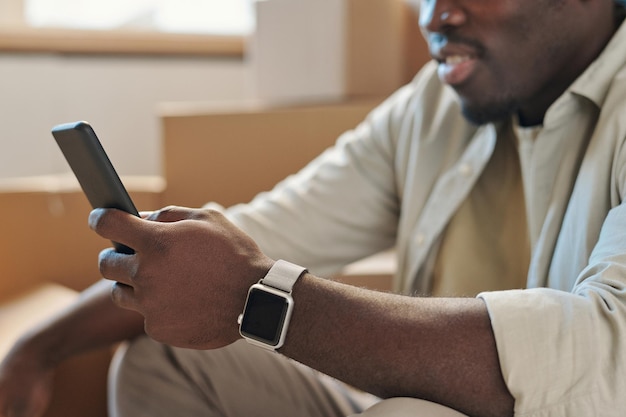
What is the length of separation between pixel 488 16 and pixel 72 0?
1.65 metres

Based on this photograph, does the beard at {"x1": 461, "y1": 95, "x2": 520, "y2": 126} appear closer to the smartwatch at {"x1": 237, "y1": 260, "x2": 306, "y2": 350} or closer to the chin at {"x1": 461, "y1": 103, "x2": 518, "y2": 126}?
the chin at {"x1": 461, "y1": 103, "x2": 518, "y2": 126}

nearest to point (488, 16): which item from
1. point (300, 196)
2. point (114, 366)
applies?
point (300, 196)

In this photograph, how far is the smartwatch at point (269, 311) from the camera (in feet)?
2.27

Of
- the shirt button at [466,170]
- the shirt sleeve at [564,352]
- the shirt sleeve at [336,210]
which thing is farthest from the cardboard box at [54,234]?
the shirt sleeve at [564,352]

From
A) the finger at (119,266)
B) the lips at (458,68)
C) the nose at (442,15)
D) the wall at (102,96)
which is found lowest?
the wall at (102,96)

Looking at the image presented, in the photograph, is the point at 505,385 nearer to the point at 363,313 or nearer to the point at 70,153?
the point at 363,313

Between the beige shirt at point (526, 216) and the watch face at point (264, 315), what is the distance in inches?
7.0

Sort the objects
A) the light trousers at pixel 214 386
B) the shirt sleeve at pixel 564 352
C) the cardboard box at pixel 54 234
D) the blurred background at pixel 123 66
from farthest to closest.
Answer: the blurred background at pixel 123 66, the cardboard box at pixel 54 234, the light trousers at pixel 214 386, the shirt sleeve at pixel 564 352

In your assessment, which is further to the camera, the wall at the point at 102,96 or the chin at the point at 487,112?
the wall at the point at 102,96

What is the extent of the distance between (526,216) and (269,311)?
45 centimetres

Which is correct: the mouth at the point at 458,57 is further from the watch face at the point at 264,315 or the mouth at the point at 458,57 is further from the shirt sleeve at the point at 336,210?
the watch face at the point at 264,315

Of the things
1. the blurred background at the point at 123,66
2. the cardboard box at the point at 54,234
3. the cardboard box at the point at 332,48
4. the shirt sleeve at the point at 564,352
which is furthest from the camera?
the blurred background at the point at 123,66

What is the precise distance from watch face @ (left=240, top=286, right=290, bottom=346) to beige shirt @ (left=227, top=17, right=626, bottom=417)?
178 millimetres

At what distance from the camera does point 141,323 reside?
3.37 ft
